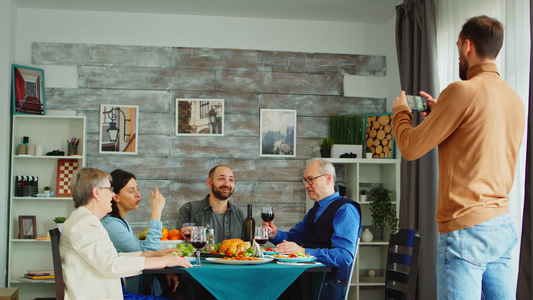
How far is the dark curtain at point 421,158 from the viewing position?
15.4 ft

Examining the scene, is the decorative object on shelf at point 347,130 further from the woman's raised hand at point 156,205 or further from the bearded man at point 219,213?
the woman's raised hand at point 156,205

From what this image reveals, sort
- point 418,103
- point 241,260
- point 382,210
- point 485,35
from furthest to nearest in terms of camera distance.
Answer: point 382,210 < point 241,260 < point 418,103 < point 485,35

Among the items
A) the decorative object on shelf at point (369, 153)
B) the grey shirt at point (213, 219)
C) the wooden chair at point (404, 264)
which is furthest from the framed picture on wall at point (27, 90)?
the wooden chair at point (404, 264)

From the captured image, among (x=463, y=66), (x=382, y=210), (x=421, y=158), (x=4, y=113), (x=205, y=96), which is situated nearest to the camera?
(x=463, y=66)

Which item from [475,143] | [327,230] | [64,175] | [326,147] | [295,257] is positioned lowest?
[295,257]

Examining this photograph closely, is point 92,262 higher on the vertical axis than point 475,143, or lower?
lower

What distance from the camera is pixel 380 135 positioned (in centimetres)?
575

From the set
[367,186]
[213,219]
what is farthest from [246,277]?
[367,186]

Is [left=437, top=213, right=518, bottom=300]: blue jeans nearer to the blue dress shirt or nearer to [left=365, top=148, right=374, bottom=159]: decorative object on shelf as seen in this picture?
the blue dress shirt

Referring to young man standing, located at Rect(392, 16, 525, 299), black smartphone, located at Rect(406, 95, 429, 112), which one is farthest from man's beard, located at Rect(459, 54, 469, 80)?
black smartphone, located at Rect(406, 95, 429, 112)

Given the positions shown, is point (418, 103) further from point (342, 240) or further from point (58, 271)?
point (58, 271)

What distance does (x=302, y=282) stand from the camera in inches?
129

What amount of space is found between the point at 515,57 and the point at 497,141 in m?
1.95

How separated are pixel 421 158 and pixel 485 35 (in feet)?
9.11
